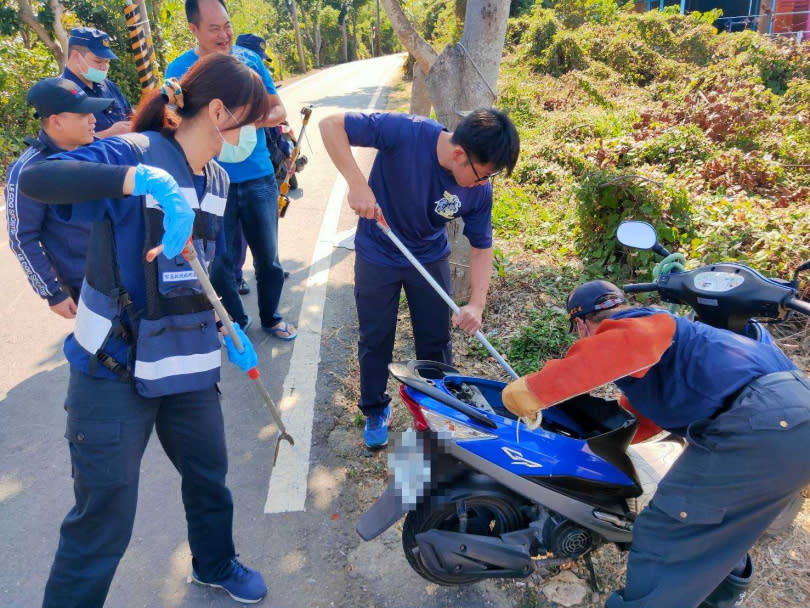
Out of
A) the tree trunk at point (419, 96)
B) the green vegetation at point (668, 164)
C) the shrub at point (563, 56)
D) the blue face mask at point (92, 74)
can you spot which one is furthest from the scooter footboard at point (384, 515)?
the shrub at point (563, 56)

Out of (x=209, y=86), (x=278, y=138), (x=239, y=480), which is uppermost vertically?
(x=209, y=86)

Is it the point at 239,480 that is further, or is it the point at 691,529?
the point at 239,480

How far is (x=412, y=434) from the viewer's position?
238cm

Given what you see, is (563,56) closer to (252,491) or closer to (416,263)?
(416,263)

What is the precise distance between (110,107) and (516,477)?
3.91 metres

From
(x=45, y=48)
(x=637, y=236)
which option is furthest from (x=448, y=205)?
(x=45, y=48)

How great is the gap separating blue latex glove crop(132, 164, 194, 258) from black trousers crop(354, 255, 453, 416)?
1.40m

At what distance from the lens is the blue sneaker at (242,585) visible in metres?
2.51

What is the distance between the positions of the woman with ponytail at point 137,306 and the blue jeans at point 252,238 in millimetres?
2028

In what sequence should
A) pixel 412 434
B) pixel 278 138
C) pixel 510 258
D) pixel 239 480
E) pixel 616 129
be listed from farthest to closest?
pixel 616 129 < pixel 510 258 < pixel 278 138 < pixel 239 480 < pixel 412 434

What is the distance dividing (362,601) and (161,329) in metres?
1.46

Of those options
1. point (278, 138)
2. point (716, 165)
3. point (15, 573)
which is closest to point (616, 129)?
point (716, 165)

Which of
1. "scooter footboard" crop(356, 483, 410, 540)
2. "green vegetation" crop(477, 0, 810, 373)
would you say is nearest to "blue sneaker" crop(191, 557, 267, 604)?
"scooter footboard" crop(356, 483, 410, 540)

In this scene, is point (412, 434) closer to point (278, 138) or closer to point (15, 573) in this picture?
point (15, 573)
